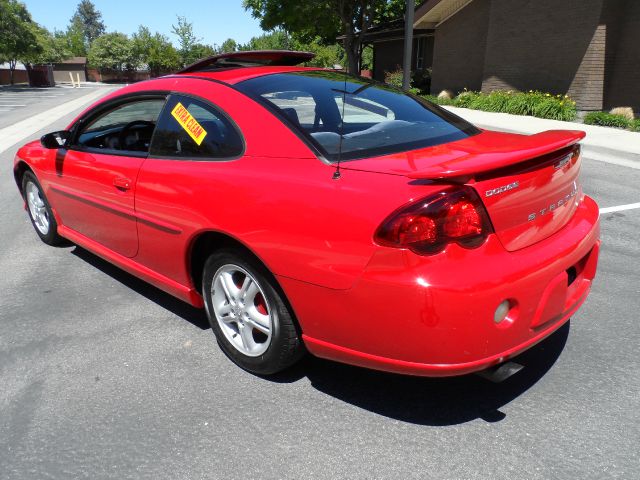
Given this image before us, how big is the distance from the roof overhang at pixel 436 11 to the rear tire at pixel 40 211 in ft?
65.0

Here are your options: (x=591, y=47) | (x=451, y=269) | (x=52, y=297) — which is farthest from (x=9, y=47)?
(x=451, y=269)

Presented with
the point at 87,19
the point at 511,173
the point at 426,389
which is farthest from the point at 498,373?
the point at 87,19

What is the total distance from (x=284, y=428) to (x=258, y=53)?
257cm

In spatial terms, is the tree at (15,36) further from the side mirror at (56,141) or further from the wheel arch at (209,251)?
the wheel arch at (209,251)

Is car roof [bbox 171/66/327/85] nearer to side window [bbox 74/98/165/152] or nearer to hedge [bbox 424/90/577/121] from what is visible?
side window [bbox 74/98/165/152]

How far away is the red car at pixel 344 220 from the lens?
6.53 feet

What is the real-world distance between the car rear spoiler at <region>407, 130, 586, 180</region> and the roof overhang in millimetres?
20751

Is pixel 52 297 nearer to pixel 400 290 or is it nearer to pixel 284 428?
pixel 284 428

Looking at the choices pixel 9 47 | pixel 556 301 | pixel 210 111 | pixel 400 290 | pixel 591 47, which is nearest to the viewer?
pixel 400 290

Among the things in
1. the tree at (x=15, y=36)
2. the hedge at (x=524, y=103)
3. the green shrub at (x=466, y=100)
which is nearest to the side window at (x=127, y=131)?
the hedge at (x=524, y=103)

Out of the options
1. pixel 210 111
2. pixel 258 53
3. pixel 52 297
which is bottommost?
pixel 52 297

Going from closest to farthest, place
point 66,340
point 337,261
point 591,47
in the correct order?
point 337,261 → point 66,340 → point 591,47

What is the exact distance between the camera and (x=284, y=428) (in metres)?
2.36

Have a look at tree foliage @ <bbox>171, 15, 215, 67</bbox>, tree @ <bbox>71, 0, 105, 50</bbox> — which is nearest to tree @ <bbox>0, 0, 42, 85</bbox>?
tree foliage @ <bbox>171, 15, 215, 67</bbox>
